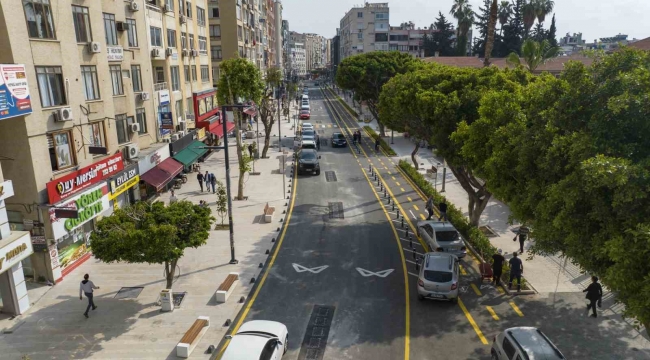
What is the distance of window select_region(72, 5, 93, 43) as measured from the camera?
899 inches

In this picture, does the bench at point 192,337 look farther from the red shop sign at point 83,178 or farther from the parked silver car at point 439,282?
the red shop sign at point 83,178

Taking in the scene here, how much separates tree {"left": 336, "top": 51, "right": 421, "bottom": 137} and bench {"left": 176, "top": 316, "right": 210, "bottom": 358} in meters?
46.2

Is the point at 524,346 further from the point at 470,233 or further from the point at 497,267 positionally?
the point at 470,233

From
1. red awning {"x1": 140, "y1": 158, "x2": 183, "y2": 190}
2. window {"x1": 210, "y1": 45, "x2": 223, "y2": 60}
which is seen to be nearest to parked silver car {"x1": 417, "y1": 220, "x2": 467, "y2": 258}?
red awning {"x1": 140, "y1": 158, "x2": 183, "y2": 190}

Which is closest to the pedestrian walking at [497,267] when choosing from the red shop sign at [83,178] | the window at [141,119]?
the red shop sign at [83,178]

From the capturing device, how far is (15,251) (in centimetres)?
1744

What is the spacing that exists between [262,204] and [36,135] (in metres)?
16.7

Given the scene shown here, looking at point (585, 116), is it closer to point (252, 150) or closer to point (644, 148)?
point (644, 148)

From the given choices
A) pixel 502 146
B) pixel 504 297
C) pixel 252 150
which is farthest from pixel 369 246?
pixel 252 150

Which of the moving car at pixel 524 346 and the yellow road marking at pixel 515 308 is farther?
the yellow road marking at pixel 515 308

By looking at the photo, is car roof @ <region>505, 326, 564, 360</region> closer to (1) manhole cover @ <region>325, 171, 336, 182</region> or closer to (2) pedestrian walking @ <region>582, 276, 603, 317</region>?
(2) pedestrian walking @ <region>582, 276, 603, 317</region>

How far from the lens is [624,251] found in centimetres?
1060

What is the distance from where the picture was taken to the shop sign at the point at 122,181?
80.8ft

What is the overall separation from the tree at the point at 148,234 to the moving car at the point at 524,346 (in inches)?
461
